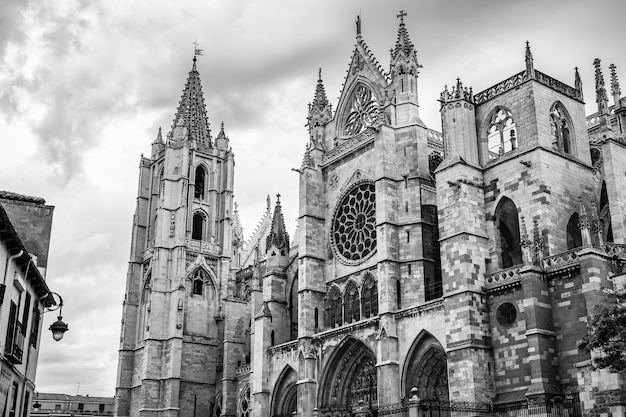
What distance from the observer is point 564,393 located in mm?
27250

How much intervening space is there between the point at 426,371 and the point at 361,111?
1540 cm

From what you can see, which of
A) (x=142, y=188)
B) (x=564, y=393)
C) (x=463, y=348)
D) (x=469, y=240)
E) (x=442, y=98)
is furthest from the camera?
(x=142, y=188)

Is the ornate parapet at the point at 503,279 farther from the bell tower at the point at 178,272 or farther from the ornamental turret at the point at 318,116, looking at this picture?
the bell tower at the point at 178,272

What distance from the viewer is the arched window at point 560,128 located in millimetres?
33125

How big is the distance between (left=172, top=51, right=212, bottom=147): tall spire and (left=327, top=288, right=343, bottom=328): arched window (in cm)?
2300

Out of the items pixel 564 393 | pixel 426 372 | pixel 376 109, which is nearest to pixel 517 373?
pixel 564 393

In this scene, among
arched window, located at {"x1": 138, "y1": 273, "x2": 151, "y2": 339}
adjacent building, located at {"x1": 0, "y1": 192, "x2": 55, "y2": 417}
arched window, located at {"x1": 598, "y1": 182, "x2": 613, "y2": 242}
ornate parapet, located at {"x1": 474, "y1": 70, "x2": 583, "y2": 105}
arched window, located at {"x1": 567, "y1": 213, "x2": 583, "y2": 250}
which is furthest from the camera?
arched window, located at {"x1": 138, "y1": 273, "x2": 151, "y2": 339}

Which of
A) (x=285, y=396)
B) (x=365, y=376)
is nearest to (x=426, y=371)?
(x=365, y=376)

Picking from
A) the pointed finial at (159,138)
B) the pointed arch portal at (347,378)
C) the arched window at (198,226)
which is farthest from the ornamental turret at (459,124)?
the pointed finial at (159,138)

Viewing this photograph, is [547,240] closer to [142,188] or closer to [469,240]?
[469,240]

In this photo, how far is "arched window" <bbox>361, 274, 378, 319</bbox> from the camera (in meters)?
36.8

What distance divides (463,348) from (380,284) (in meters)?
6.35

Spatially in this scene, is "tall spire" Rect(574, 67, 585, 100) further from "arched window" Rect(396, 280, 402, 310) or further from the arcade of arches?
the arcade of arches

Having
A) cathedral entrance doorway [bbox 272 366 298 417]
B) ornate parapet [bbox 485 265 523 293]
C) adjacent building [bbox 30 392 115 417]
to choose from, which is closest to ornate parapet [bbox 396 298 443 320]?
ornate parapet [bbox 485 265 523 293]
